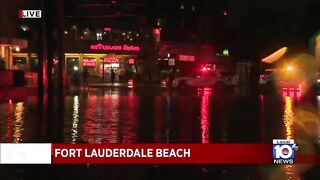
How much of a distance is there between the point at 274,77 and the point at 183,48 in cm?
2816

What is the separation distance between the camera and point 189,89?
41.8 metres

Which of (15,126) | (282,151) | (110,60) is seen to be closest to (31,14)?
(15,126)

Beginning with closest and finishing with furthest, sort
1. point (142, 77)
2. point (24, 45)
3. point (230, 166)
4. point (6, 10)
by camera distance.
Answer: point (230, 166), point (6, 10), point (24, 45), point (142, 77)

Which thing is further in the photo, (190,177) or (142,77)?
(142,77)

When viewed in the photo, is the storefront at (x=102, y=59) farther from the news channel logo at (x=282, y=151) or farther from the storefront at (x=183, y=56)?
the news channel logo at (x=282, y=151)

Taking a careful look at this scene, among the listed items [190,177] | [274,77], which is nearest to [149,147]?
[190,177]

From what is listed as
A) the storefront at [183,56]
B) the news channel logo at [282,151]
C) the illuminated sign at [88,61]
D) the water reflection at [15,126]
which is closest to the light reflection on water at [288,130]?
the news channel logo at [282,151]

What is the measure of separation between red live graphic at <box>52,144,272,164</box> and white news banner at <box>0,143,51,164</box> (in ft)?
0.35

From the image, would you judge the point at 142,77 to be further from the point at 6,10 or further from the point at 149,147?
the point at 149,147

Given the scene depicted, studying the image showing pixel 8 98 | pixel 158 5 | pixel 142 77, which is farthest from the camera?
pixel 142 77

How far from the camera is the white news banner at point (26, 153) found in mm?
7492

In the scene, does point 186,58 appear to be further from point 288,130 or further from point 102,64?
point 288,130

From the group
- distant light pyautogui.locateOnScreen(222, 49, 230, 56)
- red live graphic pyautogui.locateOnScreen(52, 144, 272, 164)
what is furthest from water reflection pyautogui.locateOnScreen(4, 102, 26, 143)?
distant light pyautogui.locateOnScreen(222, 49, 230, 56)

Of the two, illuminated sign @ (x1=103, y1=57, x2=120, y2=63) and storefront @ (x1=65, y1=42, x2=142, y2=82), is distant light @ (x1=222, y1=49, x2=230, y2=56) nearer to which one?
storefront @ (x1=65, y1=42, x2=142, y2=82)
